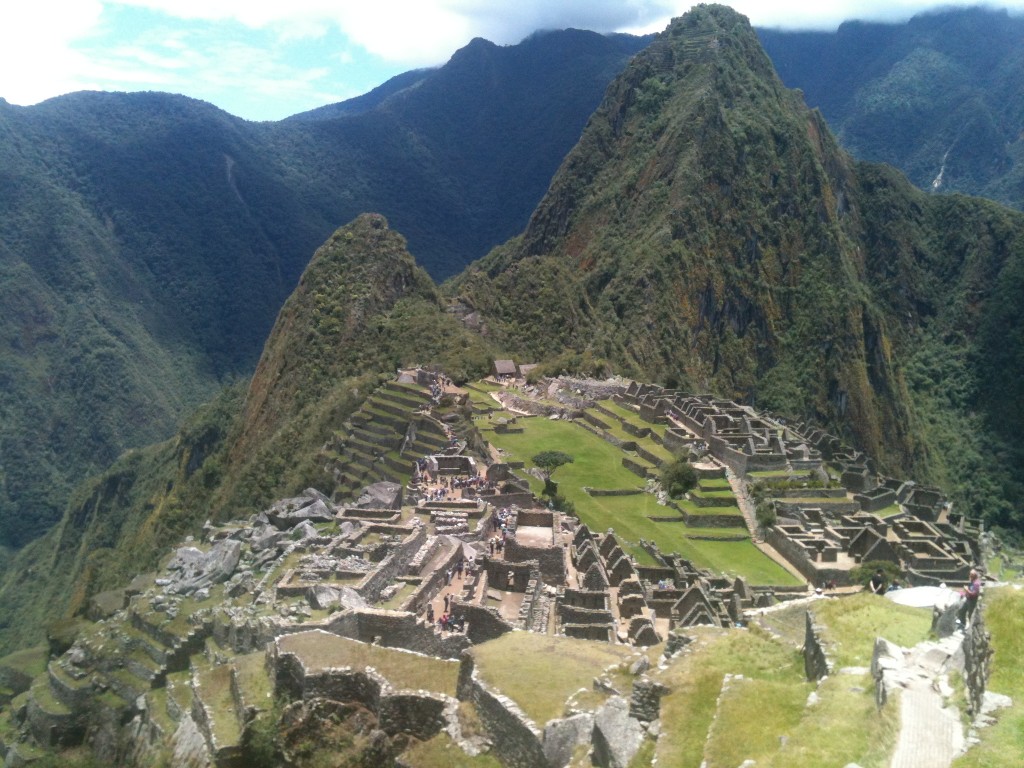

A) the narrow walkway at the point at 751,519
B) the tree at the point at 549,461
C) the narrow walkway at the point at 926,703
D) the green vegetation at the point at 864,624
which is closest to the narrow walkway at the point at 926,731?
the narrow walkway at the point at 926,703

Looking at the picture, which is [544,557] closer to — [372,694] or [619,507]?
[372,694]

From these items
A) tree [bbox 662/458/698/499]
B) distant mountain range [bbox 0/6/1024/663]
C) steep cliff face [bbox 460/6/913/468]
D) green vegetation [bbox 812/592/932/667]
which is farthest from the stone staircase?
steep cliff face [bbox 460/6/913/468]

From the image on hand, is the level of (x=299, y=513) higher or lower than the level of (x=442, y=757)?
lower

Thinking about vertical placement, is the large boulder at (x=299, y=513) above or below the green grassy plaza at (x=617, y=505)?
above

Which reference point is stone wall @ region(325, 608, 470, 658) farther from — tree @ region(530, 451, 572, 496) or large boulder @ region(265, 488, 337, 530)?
tree @ region(530, 451, 572, 496)

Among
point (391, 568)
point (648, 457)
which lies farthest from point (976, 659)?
point (648, 457)

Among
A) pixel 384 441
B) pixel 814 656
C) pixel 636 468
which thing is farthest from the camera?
pixel 636 468

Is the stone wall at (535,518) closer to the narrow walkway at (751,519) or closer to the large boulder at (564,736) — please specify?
the narrow walkway at (751,519)
